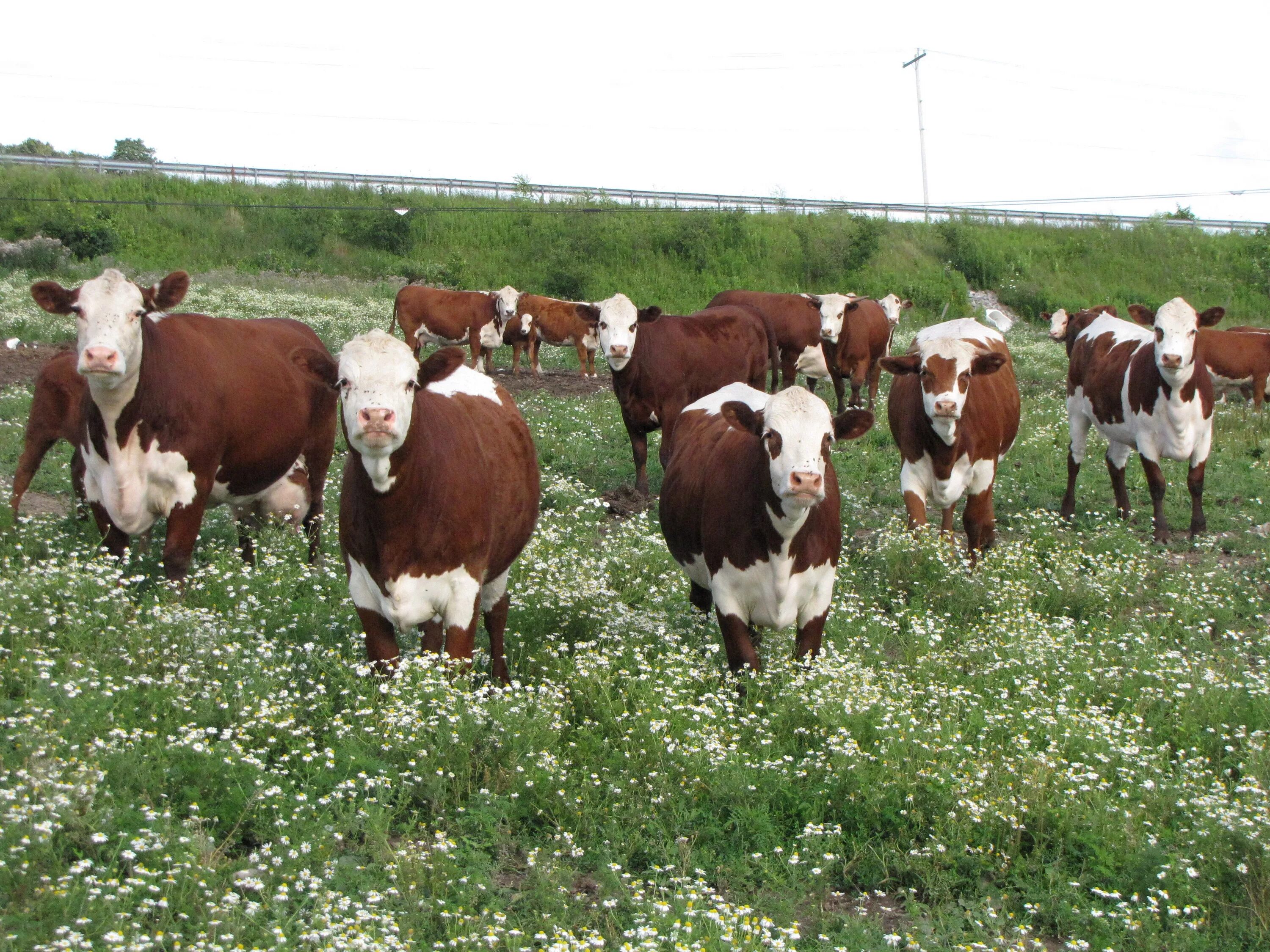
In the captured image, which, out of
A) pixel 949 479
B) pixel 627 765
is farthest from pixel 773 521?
pixel 949 479

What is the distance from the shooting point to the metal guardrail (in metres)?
44.0

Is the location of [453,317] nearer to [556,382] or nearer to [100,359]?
[556,382]

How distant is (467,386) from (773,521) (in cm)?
225

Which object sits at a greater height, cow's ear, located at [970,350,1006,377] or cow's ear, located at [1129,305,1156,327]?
cow's ear, located at [1129,305,1156,327]

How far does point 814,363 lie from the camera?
22047 millimetres

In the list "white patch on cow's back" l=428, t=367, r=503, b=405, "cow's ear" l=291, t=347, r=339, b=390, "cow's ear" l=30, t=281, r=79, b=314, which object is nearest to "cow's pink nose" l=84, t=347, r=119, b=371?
"cow's ear" l=30, t=281, r=79, b=314

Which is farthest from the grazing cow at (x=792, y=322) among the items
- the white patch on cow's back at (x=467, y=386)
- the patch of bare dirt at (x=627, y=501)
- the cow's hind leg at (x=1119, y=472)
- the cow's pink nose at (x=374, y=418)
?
the cow's pink nose at (x=374, y=418)

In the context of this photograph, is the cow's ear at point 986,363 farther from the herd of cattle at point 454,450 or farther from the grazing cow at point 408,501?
the grazing cow at point 408,501

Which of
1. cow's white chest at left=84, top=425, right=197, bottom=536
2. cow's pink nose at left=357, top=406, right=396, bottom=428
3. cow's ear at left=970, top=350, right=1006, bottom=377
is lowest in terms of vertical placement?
cow's white chest at left=84, top=425, right=197, bottom=536

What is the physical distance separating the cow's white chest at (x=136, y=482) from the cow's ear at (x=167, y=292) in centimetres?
95

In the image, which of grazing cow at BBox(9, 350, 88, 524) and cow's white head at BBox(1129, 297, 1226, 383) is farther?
cow's white head at BBox(1129, 297, 1226, 383)

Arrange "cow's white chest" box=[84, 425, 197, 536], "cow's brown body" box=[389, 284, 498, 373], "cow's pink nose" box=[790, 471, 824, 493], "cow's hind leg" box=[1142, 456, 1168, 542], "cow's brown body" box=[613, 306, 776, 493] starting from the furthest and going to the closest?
"cow's brown body" box=[389, 284, 498, 373] → "cow's brown body" box=[613, 306, 776, 493] → "cow's hind leg" box=[1142, 456, 1168, 542] → "cow's white chest" box=[84, 425, 197, 536] → "cow's pink nose" box=[790, 471, 824, 493]

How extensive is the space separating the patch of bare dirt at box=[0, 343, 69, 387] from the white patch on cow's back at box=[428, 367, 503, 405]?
1055 centimetres

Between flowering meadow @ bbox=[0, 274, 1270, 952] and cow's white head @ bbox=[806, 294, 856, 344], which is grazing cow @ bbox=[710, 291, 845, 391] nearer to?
cow's white head @ bbox=[806, 294, 856, 344]
